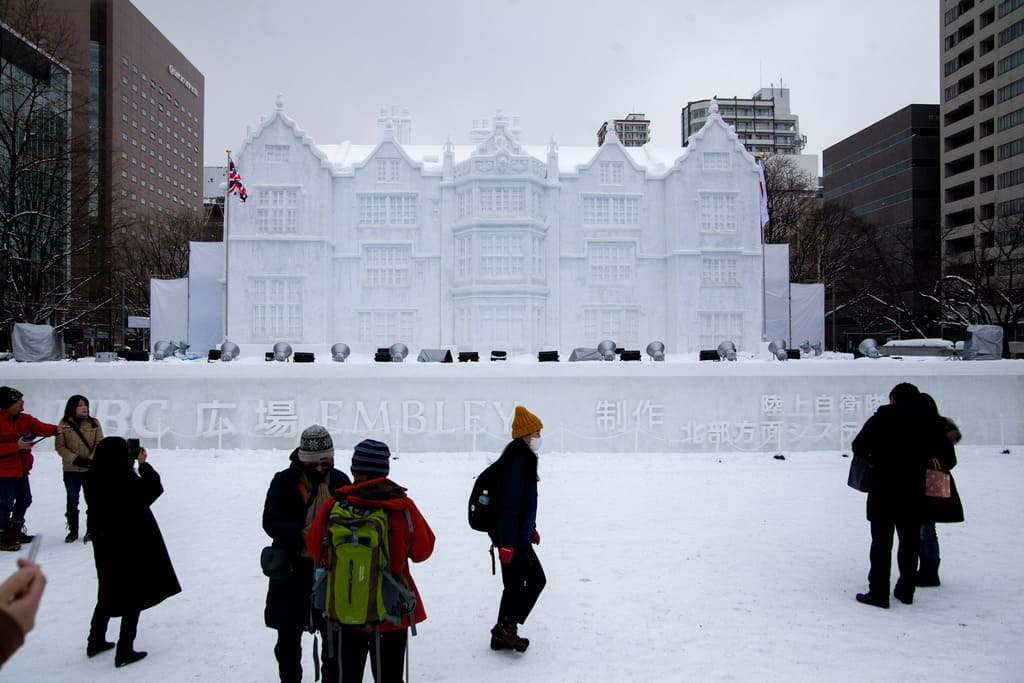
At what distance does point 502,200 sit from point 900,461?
1198 inches

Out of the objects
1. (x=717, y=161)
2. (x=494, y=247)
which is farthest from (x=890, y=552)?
(x=717, y=161)

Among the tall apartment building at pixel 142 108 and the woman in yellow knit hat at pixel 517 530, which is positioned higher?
the tall apartment building at pixel 142 108

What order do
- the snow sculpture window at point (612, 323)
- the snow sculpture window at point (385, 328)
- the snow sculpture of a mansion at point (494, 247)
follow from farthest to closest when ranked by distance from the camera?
the snow sculpture window at point (612, 323)
the snow sculpture window at point (385, 328)
the snow sculpture of a mansion at point (494, 247)

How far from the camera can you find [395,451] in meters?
16.5

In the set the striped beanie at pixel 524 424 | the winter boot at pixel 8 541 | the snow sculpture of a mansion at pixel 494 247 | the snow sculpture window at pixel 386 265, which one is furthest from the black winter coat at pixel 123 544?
the snow sculpture window at pixel 386 265

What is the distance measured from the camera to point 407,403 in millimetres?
16641

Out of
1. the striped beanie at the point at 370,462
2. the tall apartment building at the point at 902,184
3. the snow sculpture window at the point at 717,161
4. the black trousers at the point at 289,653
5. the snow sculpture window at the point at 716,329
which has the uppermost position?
the tall apartment building at the point at 902,184

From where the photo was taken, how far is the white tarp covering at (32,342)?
59.8ft

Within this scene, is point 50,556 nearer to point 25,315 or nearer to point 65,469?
point 65,469

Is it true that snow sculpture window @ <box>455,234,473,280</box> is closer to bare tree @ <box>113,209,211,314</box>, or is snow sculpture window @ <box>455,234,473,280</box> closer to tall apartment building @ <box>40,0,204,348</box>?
bare tree @ <box>113,209,211,314</box>

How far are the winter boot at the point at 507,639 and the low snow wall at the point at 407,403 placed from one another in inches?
414

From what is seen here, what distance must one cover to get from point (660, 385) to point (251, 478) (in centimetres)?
916

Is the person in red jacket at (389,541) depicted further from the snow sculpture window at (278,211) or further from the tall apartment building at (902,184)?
the tall apartment building at (902,184)

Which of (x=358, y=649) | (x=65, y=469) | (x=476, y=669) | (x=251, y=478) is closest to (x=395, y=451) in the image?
(x=251, y=478)
